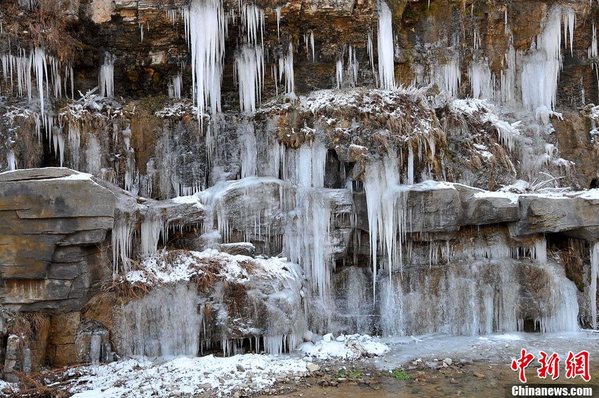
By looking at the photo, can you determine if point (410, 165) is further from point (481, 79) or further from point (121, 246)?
point (121, 246)

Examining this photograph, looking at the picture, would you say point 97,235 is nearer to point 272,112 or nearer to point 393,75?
point 272,112

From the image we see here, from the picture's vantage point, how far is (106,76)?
12430mm

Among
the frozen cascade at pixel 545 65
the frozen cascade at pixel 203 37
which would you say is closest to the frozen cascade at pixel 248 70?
the frozen cascade at pixel 203 37

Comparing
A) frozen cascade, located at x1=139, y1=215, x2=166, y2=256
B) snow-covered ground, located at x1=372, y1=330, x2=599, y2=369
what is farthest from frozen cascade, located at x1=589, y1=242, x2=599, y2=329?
frozen cascade, located at x1=139, y1=215, x2=166, y2=256

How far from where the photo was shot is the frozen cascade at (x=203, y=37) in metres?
11.5

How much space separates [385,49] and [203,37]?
447 cm

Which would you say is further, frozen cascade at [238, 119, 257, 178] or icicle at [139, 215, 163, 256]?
frozen cascade at [238, 119, 257, 178]

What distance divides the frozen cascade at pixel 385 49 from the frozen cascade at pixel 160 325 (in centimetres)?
741

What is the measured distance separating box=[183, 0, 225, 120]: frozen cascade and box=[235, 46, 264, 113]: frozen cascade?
2.32 feet

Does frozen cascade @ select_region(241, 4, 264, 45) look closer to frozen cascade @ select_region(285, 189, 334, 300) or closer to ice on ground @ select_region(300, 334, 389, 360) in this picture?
frozen cascade @ select_region(285, 189, 334, 300)

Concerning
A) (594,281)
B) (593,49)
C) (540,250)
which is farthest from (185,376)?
(593,49)

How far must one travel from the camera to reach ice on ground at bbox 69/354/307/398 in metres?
6.64

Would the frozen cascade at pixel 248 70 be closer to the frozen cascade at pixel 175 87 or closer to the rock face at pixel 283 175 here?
the rock face at pixel 283 175

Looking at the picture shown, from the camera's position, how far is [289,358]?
7.94 metres
